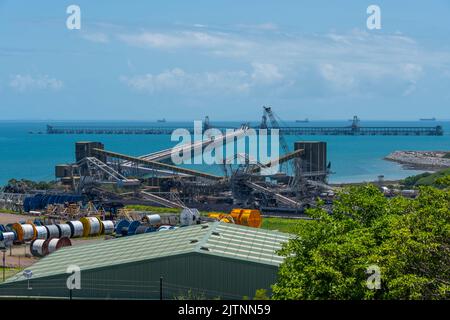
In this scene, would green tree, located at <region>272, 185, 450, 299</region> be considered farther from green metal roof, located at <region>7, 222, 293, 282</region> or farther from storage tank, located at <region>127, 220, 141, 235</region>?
storage tank, located at <region>127, 220, 141, 235</region>

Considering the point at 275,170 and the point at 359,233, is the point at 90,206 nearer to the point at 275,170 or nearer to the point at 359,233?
the point at 275,170

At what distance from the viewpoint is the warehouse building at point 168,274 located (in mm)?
22422

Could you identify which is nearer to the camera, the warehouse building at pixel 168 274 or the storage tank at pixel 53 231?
the warehouse building at pixel 168 274

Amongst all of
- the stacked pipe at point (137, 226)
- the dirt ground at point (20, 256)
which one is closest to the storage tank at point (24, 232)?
the dirt ground at point (20, 256)

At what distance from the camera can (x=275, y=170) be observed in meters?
65.1

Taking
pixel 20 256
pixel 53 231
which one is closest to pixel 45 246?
pixel 20 256

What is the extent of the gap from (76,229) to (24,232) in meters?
3.65

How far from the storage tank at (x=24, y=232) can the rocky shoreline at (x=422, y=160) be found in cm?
8793

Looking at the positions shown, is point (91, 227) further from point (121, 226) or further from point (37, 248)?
point (37, 248)

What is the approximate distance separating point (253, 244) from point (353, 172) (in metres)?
96.6

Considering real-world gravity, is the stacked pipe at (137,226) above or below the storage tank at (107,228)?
above

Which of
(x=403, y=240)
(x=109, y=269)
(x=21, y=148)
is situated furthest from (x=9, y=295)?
(x=21, y=148)

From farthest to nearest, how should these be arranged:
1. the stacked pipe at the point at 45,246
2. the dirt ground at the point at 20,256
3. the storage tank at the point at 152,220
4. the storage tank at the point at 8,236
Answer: the storage tank at the point at 152,220 → the storage tank at the point at 8,236 → the stacked pipe at the point at 45,246 → the dirt ground at the point at 20,256

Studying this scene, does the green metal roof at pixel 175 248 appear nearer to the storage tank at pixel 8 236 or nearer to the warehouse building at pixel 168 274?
the warehouse building at pixel 168 274
